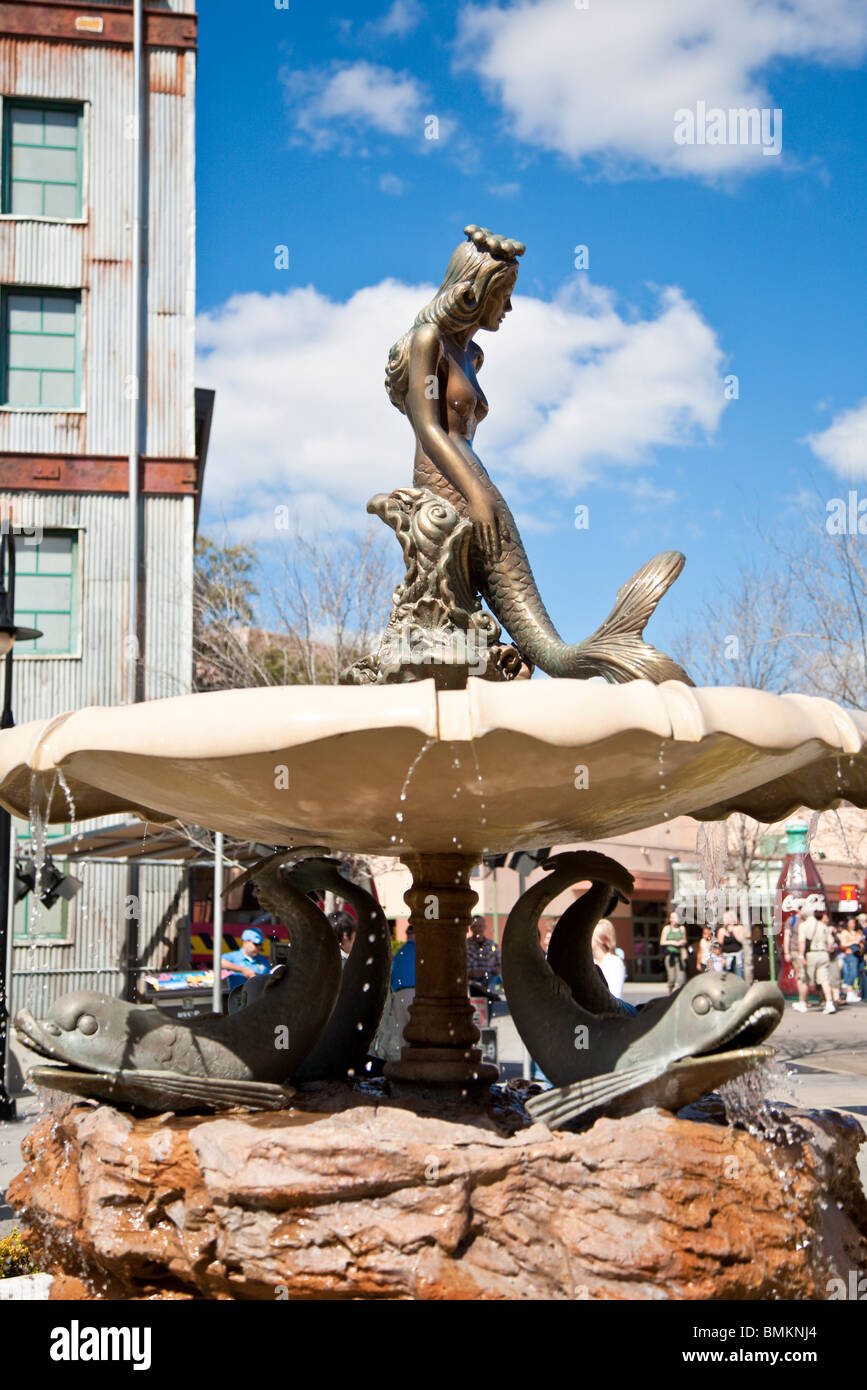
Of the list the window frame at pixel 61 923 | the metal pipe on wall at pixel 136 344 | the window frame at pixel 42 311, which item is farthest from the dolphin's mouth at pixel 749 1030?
the window frame at pixel 42 311

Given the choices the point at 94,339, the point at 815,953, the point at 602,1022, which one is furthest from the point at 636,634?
the point at 815,953

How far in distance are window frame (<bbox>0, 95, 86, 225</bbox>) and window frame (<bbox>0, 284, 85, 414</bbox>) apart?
108cm

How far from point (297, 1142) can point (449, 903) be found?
144cm

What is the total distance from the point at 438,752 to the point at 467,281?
261 cm

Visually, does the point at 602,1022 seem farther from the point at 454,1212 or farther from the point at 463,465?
the point at 463,465

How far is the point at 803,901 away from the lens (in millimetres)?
22641

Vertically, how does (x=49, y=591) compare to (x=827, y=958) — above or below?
above

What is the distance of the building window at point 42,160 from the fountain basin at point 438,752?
18.0 meters

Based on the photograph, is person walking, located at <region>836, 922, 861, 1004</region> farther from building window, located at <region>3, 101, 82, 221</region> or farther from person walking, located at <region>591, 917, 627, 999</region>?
building window, located at <region>3, 101, 82, 221</region>

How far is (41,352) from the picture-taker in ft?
65.1

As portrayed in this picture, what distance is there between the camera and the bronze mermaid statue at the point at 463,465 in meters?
5.14

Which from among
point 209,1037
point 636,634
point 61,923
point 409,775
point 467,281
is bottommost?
point 61,923

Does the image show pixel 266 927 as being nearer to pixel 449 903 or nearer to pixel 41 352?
pixel 41 352
